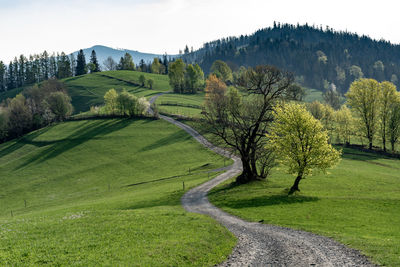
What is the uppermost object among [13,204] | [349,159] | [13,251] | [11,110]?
[11,110]

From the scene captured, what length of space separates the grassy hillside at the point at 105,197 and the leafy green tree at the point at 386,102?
46.1 m

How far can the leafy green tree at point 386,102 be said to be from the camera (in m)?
76.5

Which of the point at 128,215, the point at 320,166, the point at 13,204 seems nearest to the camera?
the point at 128,215

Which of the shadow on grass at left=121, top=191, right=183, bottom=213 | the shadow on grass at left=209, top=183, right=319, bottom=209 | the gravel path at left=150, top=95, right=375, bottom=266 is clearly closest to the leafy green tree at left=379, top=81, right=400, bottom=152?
the shadow on grass at left=209, top=183, right=319, bottom=209

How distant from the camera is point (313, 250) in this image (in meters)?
21.3

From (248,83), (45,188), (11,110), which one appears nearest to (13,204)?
(45,188)

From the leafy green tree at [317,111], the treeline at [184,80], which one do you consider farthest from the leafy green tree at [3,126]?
the leafy green tree at [317,111]

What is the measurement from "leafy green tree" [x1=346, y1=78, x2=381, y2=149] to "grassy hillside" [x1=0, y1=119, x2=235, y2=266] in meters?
43.0

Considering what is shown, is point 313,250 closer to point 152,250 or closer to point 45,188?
point 152,250

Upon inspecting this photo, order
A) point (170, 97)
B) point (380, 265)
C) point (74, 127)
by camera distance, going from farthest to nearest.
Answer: point (170, 97) < point (74, 127) < point (380, 265)

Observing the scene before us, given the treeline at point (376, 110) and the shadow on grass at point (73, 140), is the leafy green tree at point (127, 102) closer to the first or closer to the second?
the shadow on grass at point (73, 140)

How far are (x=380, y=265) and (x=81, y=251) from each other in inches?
758

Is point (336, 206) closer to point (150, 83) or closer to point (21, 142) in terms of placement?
point (21, 142)

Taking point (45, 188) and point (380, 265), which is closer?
point (380, 265)
